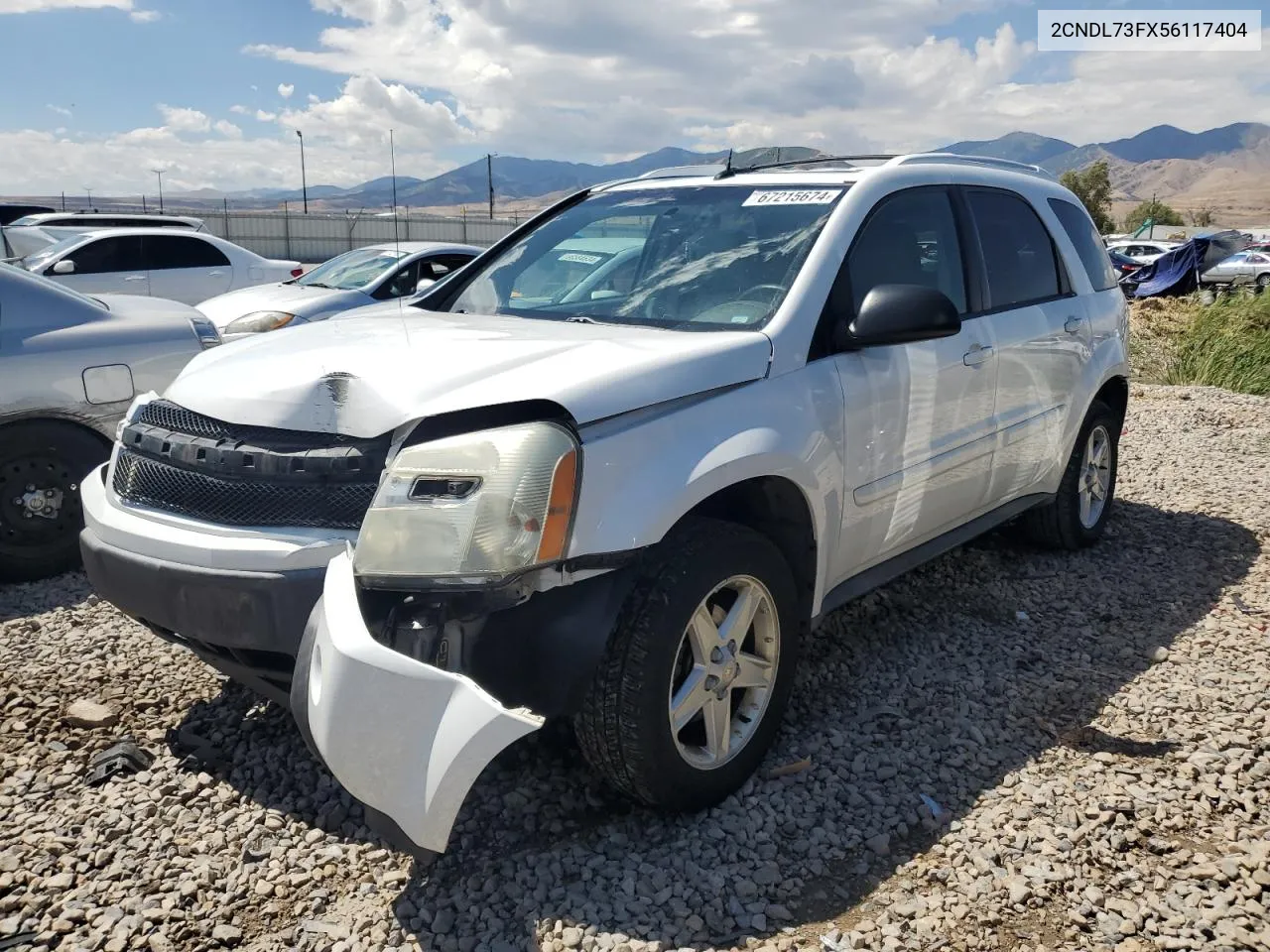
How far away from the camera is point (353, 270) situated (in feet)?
32.6

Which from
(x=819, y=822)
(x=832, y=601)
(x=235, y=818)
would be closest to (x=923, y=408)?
(x=832, y=601)

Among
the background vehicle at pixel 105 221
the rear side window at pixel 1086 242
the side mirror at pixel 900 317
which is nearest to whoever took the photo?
the side mirror at pixel 900 317

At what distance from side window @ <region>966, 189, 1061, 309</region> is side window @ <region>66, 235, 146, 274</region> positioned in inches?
401

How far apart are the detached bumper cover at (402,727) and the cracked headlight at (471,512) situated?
6.6 inches

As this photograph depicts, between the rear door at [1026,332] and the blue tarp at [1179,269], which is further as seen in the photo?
the blue tarp at [1179,269]

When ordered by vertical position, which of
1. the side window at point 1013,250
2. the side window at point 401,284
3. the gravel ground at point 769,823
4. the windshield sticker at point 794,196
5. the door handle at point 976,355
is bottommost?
the gravel ground at point 769,823

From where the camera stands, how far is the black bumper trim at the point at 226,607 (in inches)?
99.9

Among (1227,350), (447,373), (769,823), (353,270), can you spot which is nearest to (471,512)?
(447,373)

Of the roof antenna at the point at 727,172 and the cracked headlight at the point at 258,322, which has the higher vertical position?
the roof antenna at the point at 727,172

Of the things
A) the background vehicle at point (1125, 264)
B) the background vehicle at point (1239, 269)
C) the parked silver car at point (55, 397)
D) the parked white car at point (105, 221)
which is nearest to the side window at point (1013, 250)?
the parked silver car at point (55, 397)

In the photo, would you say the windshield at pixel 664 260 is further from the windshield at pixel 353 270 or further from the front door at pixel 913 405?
the windshield at pixel 353 270

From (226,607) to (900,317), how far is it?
209cm

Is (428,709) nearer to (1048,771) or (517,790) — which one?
(517,790)

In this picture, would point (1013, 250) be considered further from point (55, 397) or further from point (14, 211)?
point (14, 211)
